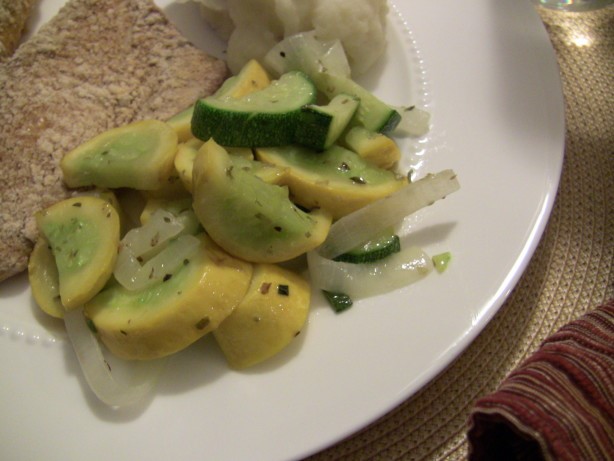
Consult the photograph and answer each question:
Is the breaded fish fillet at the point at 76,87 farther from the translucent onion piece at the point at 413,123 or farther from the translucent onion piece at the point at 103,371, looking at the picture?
the translucent onion piece at the point at 413,123

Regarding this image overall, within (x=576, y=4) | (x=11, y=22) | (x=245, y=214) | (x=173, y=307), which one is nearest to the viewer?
(x=173, y=307)

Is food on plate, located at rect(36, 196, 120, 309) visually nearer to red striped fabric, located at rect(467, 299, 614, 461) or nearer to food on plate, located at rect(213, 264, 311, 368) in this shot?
food on plate, located at rect(213, 264, 311, 368)

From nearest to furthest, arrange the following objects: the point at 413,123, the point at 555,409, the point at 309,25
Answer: the point at 555,409
the point at 413,123
the point at 309,25

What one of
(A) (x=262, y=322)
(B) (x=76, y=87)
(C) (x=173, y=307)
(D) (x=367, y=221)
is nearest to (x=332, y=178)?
(D) (x=367, y=221)

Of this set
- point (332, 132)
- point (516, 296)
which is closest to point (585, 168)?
point (516, 296)

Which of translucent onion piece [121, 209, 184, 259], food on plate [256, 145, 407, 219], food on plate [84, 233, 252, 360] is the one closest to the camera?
food on plate [84, 233, 252, 360]

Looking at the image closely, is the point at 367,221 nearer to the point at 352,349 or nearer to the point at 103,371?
the point at 352,349

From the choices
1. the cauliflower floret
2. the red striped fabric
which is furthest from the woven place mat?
the cauliflower floret
